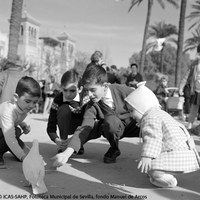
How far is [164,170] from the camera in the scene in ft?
8.55

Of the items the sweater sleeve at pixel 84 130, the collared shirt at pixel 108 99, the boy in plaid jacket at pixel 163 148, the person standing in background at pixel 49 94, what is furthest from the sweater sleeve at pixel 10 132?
the person standing in background at pixel 49 94

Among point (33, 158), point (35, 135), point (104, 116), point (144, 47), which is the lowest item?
point (35, 135)

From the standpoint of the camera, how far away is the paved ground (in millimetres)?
2529

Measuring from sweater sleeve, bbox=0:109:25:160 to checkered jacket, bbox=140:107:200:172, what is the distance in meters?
1.25

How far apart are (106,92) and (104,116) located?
0.84ft

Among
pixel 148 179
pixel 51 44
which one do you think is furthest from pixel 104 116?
pixel 51 44

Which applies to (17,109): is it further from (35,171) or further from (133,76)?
(133,76)

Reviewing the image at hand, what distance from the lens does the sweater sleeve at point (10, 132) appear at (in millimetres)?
3158

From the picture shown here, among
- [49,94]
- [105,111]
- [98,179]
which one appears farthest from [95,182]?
[49,94]

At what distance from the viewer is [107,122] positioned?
3.45 metres

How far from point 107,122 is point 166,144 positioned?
3.07 feet

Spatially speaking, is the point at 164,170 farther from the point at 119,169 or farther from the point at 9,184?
the point at 9,184

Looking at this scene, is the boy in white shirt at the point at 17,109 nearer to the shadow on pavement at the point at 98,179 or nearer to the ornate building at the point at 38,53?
the shadow on pavement at the point at 98,179

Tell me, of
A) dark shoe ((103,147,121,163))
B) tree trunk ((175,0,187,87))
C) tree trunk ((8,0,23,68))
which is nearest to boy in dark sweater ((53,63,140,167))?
dark shoe ((103,147,121,163))
